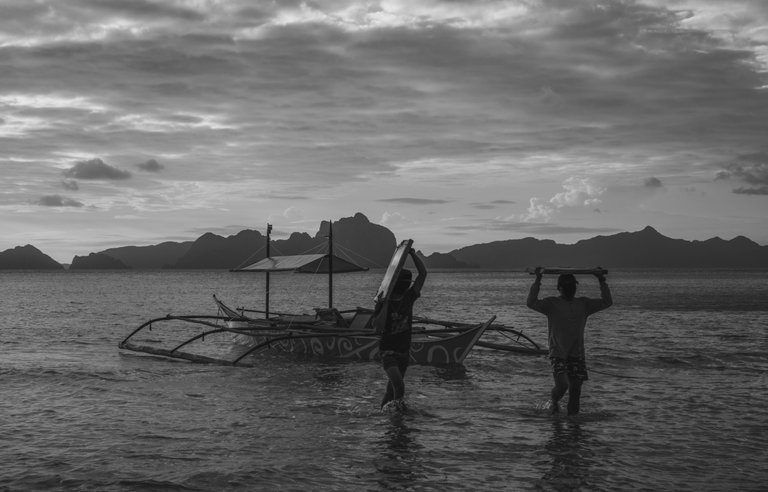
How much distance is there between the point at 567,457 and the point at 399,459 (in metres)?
2.31

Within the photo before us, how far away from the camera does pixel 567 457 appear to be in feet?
32.1

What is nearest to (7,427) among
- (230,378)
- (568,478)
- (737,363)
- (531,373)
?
(230,378)

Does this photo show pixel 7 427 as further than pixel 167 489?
Yes

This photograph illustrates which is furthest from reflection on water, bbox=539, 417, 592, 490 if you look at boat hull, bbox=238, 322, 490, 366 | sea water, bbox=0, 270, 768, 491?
boat hull, bbox=238, 322, 490, 366

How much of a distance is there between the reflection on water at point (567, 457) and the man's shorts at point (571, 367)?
3.12 feet

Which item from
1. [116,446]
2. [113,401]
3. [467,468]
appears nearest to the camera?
[467,468]

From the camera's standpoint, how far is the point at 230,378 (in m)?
18.0

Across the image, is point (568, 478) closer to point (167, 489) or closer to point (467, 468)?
point (467, 468)

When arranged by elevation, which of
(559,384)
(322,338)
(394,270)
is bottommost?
(322,338)

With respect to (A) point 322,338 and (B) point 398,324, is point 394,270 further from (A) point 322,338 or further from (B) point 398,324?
(A) point 322,338

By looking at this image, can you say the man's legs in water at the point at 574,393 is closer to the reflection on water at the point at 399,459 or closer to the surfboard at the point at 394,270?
the reflection on water at the point at 399,459

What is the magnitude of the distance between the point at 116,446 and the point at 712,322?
37.0 meters

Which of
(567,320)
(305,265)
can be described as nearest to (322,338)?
(305,265)

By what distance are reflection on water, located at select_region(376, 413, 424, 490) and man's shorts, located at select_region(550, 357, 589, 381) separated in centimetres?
247
